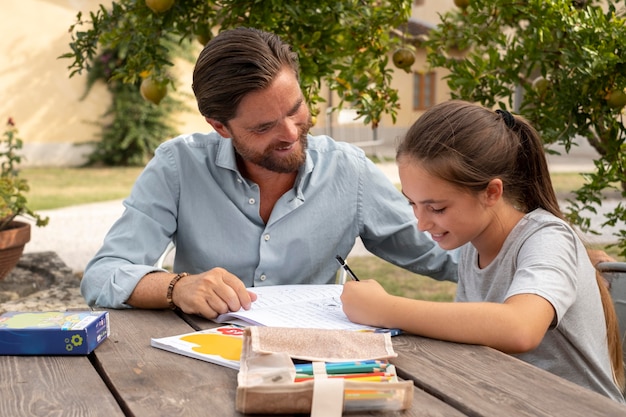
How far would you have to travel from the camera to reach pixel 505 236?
1.81m

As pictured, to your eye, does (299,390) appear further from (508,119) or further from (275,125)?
(275,125)

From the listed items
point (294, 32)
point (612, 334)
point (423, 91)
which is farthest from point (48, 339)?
point (423, 91)

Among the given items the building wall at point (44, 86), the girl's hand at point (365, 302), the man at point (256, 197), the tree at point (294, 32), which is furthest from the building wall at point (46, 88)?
the girl's hand at point (365, 302)

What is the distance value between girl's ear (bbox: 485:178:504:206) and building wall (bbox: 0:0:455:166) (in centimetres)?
1128

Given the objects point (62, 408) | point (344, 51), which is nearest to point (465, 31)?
point (344, 51)

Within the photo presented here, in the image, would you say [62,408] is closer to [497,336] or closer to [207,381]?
[207,381]

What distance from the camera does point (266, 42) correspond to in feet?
7.10

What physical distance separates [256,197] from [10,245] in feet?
7.50

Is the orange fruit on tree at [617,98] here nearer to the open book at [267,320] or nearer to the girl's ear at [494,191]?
the girl's ear at [494,191]

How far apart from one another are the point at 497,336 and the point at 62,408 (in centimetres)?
76

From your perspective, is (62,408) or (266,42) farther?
(266,42)

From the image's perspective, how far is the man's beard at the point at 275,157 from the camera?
2135 mm

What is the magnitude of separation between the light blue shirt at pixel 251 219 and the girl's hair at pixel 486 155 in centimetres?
49

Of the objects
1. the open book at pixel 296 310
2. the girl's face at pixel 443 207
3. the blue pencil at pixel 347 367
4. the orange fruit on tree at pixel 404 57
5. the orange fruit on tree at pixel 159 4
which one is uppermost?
the orange fruit on tree at pixel 159 4
